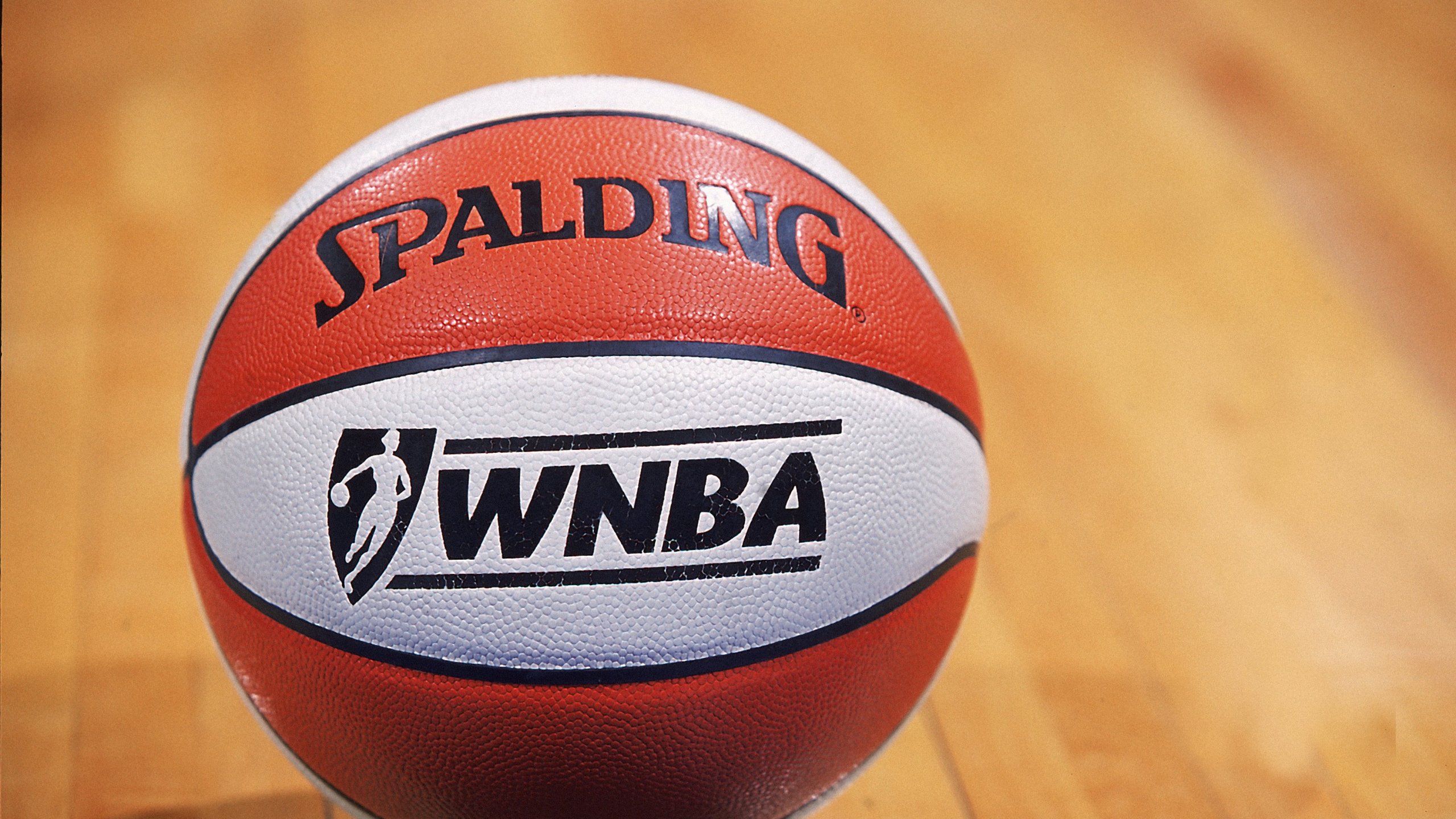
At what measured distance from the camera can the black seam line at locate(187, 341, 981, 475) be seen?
2.77 ft

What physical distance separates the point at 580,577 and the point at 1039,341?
112cm

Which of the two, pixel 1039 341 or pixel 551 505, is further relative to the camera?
pixel 1039 341

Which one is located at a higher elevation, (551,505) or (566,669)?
(551,505)

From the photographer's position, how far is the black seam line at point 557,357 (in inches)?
33.3

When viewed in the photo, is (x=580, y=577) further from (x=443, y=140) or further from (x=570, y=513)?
(x=443, y=140)

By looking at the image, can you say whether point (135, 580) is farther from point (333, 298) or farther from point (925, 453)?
point (925, 453)

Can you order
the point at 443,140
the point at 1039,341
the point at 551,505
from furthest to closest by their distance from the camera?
the point at 1039,341 < the point at 443,140 < the point at 551,505

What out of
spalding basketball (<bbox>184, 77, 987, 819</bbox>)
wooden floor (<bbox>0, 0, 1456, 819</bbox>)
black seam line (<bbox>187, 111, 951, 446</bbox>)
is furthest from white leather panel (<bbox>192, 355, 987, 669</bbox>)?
wooden floor (<bbox>0, 0, 1456, 819</bbox>)

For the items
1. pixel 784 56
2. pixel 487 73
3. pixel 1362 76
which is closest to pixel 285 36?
pixel 487 73

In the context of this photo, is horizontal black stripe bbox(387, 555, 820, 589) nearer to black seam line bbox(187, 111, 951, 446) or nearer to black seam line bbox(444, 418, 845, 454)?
black seam line bbox(444, 418, 845, 454)

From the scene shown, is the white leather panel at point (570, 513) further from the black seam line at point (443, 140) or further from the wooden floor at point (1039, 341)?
the wooden floor at point (1039, 341)

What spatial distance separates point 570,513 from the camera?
0.82 m

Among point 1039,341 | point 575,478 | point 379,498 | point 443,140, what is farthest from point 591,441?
point 1039,341

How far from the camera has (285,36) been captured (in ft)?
7.43
